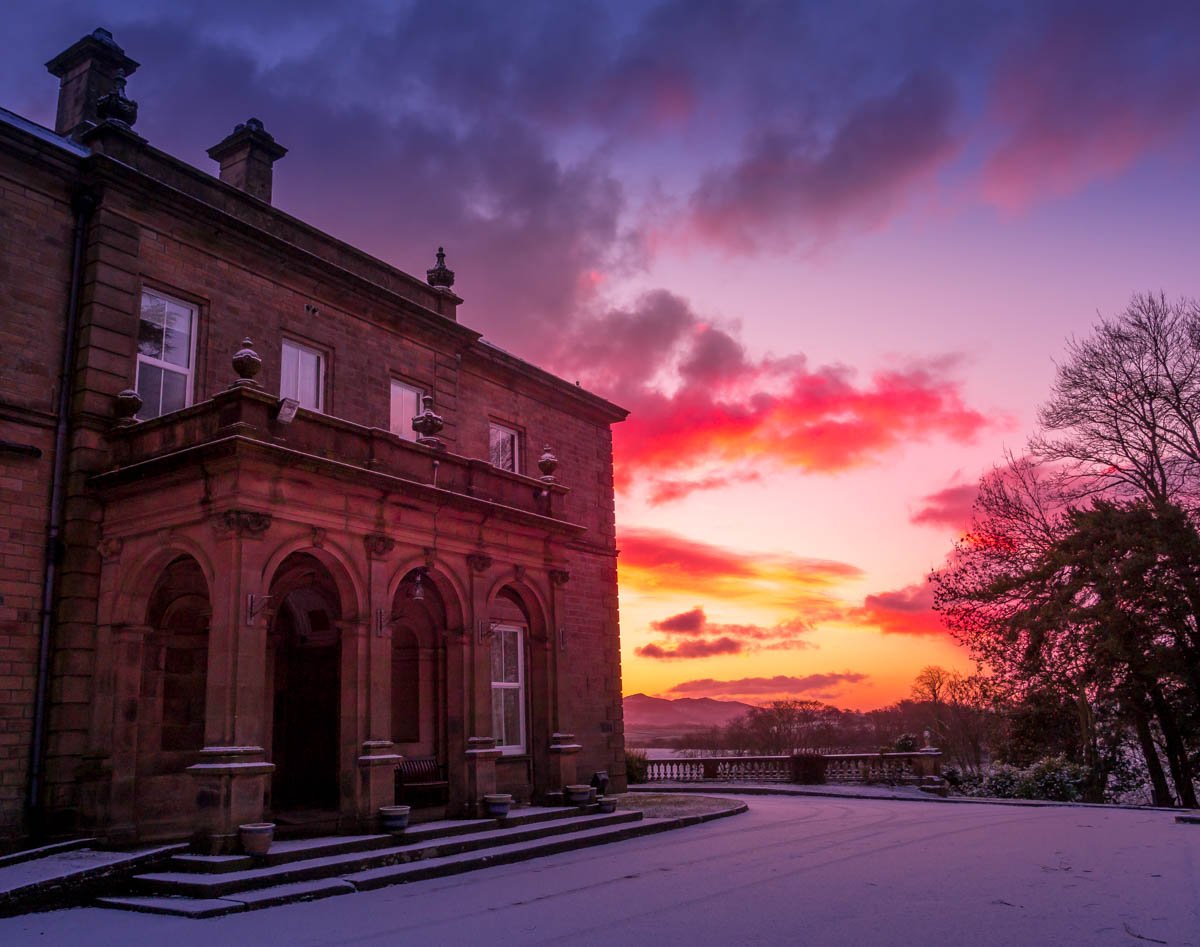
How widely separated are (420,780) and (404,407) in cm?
716

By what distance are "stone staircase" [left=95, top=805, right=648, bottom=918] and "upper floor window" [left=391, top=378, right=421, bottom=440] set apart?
25.4ft

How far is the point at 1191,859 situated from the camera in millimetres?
12086

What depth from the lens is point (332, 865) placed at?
36.0 feet

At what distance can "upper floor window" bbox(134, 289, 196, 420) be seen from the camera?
14383mm

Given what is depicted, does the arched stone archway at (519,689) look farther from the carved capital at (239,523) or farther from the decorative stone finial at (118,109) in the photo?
the decorative stone finial at (118,109)

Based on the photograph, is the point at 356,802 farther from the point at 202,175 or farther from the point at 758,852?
the point at 202,175

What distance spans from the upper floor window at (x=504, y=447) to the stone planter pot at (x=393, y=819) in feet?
33.3

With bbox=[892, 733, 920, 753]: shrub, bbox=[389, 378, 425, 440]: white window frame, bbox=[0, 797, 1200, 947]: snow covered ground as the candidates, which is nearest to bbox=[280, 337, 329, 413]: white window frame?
bbox=[389, 378, 425, 440]: white window frame

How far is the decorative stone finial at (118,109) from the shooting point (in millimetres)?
14383

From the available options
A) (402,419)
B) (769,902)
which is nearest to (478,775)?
(769,902)

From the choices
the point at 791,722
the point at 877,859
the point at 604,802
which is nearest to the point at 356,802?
the point at 604,802

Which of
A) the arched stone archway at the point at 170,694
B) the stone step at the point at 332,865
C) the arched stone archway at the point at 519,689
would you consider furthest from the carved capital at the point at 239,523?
the arched stone archway at the point at 519,689

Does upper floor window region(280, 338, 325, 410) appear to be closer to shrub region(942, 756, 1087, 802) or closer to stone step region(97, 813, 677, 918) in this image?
stone step region(97, 813, 677, 918)

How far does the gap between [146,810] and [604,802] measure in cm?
A: 742
